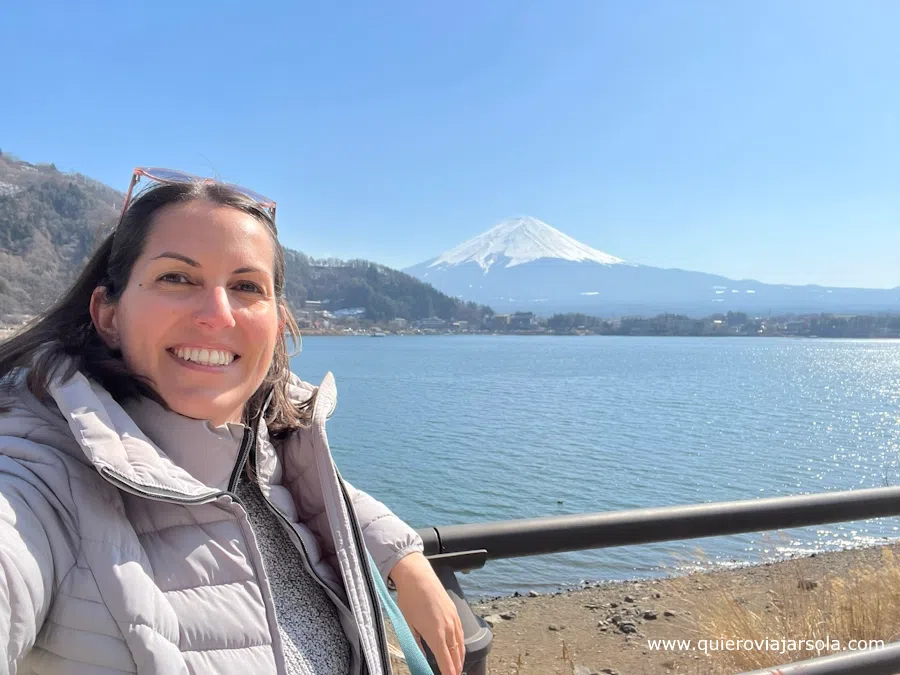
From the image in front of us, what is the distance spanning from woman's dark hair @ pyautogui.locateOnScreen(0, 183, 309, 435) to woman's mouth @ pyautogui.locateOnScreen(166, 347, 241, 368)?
0.28 feet

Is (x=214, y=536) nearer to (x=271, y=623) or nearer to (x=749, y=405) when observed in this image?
(x=271, y=623)

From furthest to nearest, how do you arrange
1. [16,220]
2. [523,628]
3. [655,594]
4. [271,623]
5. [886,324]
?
1. [886,324]
2. [16,220]
3. [655,594]
4. [523,628]
5. [271,623]

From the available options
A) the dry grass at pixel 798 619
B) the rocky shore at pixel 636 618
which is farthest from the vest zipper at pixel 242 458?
the dry grass at pixel 798 619

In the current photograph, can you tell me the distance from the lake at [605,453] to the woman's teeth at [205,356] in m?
3.15

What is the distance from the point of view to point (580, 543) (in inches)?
72.0

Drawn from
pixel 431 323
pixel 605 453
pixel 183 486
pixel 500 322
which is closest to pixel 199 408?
pixel 183 486

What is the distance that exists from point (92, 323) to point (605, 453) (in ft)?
65.8

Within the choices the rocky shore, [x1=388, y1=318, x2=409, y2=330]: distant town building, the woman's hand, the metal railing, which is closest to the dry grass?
the rocky shore

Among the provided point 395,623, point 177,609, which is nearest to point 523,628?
point 395,623

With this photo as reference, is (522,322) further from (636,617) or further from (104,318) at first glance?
(104,318)

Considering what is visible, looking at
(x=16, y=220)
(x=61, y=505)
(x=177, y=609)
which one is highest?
(x=16, y=220)

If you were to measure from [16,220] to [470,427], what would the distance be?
97.4 feet

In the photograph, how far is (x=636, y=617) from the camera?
5.17 metres

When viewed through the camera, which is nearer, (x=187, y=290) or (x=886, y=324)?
(x=187, y=290)
